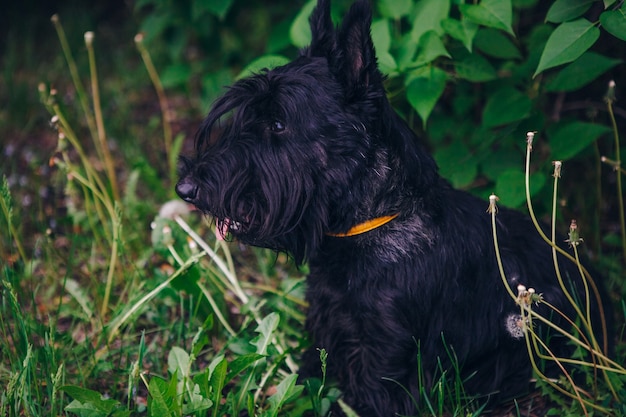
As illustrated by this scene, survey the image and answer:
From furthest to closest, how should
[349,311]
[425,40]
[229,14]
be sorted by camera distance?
[229,14], [425,40], [349,311]

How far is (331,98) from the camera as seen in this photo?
238 cm

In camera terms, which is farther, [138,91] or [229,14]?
[138,91]

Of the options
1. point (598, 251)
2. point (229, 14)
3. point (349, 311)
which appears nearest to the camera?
point (349, 311)

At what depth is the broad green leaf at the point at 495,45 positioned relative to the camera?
3.13 meters

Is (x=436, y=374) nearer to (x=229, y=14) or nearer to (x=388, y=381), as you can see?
(x=388, y=381)

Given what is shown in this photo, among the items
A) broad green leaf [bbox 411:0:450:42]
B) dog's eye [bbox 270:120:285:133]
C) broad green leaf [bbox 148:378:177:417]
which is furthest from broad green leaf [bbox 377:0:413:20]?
broad green leaf [bbox 148:378:177:417]

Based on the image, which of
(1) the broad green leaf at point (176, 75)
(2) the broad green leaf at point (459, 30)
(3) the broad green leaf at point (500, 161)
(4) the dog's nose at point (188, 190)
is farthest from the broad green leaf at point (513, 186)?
(1) the broad green leaf at point (176, 75)

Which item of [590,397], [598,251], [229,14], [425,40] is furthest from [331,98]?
[229,14]

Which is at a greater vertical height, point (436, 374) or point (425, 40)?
point (425, 40)

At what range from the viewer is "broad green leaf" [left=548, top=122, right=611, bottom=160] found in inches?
121

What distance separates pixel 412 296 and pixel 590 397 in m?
0.79

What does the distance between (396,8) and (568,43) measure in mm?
868

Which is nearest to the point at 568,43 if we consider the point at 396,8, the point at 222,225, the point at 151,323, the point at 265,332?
the point at 396,8

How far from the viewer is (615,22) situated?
2.43 metres
